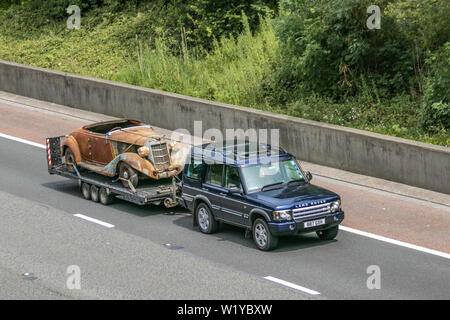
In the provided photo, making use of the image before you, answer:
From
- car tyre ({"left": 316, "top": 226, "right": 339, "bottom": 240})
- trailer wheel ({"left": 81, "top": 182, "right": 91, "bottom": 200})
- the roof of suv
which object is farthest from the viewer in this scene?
trailer wheel ({"left": 81, "top": 182, "right": 91, "bottom": 200})

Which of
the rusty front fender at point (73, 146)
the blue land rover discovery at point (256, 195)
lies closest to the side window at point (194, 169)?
the blue land rover discovery at point (256, 195)

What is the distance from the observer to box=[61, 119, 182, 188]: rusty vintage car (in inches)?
707

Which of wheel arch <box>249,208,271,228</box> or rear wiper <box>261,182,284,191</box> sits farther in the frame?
rear wiper <box>261,182,284,191</box>

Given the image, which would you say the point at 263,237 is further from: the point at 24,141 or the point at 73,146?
the point at 24,141

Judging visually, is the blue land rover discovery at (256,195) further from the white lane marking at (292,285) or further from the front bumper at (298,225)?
the white lane marking at (292,285)

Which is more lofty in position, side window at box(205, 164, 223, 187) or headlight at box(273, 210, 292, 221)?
side window at box(205, 164, 223, 187)

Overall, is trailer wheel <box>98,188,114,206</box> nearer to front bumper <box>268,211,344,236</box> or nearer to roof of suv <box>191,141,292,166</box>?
roof of suv <box>191,141,292,166</box>

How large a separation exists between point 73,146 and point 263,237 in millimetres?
6566

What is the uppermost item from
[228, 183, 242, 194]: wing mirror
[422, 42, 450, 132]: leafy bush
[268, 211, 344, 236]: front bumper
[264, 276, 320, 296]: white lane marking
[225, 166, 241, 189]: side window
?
[422, 42, 450, 132]: leafy bush

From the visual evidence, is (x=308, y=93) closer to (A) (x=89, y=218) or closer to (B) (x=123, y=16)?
(A) (x=89, y=218)

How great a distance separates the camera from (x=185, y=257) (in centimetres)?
1498

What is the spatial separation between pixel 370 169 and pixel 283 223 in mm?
6061

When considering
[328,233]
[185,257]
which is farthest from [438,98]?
[185,257]

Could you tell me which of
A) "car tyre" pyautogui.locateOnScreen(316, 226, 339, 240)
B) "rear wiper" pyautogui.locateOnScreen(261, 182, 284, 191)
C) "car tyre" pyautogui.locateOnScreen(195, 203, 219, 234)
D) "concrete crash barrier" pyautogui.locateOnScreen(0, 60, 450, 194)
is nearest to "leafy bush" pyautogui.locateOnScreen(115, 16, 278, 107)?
"concrete crash barrier" pyautogui.locateOnScreen(0, 60, 450, 194)
